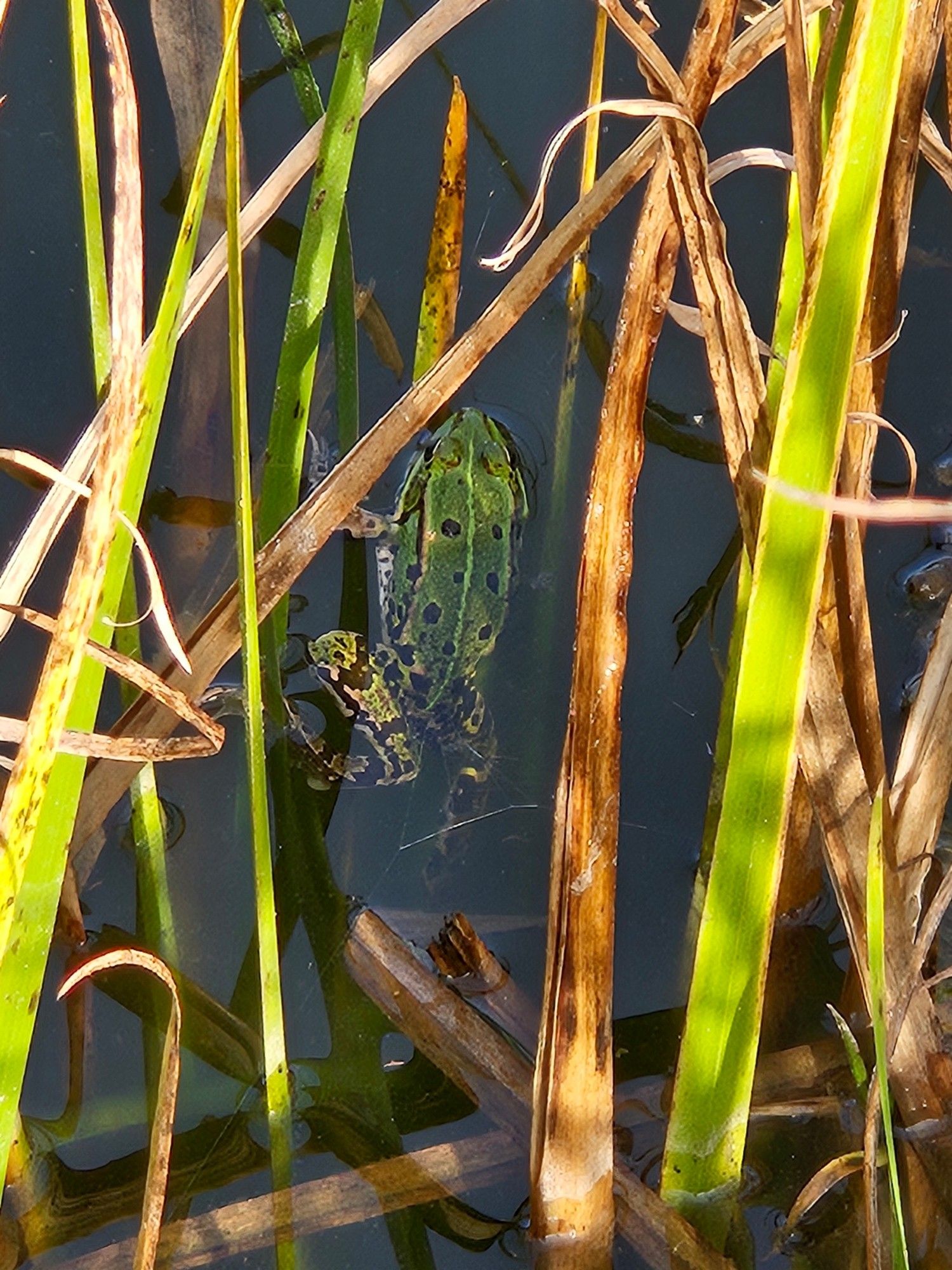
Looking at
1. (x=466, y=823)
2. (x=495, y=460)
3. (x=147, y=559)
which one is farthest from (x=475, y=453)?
(x=147, y=559)

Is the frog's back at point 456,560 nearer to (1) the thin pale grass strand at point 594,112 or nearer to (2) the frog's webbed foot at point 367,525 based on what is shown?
(2) the frog's webbed foot at point 367,525

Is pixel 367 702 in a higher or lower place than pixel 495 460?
lower

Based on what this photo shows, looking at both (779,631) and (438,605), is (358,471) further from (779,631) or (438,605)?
(438,605)

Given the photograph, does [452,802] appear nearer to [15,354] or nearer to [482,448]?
[482,448]

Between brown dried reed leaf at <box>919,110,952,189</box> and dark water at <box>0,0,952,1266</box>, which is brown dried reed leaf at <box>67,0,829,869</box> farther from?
dark water at <box>0,0,952,1266</box>

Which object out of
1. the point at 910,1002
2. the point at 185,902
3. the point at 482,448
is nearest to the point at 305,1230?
the point at 185,902

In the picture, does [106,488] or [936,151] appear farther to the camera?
[936,151]

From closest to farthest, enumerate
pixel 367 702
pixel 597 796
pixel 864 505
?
pixel 864 505 → pixel 597 796 → pixel 367 702
